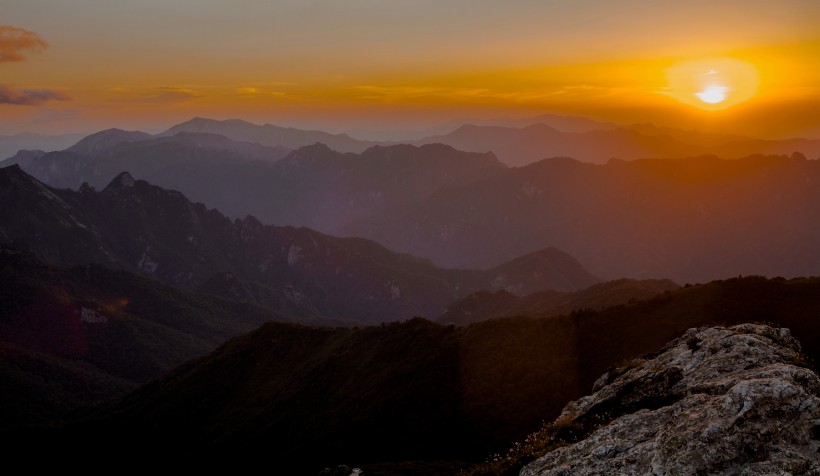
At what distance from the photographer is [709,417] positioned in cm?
2548

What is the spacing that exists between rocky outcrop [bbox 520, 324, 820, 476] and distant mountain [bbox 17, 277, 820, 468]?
6564 millimetres

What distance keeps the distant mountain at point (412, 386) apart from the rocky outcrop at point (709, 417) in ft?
21.5

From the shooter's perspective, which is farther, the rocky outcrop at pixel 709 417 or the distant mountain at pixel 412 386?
the distant mountain at pixel 412 386

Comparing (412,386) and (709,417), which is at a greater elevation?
(709,417)

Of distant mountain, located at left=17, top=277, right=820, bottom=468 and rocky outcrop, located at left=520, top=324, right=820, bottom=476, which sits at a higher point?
rocky outcrop, located at left=520, top=324, right=820, bottom=476

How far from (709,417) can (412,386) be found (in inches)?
4001

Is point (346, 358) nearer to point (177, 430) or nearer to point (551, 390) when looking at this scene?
point (177, 430)

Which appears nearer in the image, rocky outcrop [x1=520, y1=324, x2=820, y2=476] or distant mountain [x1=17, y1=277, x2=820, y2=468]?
rocky outcrop [x1=520, y1=324, x2=820, y2=476]

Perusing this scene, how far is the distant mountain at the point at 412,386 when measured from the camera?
9362cm

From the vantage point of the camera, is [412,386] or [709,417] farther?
[412,386]

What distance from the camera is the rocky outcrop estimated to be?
2344 cm

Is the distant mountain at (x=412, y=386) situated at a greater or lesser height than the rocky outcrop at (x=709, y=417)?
lesser

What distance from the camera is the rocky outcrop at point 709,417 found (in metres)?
23.4

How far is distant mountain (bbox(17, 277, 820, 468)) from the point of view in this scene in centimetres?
9362
